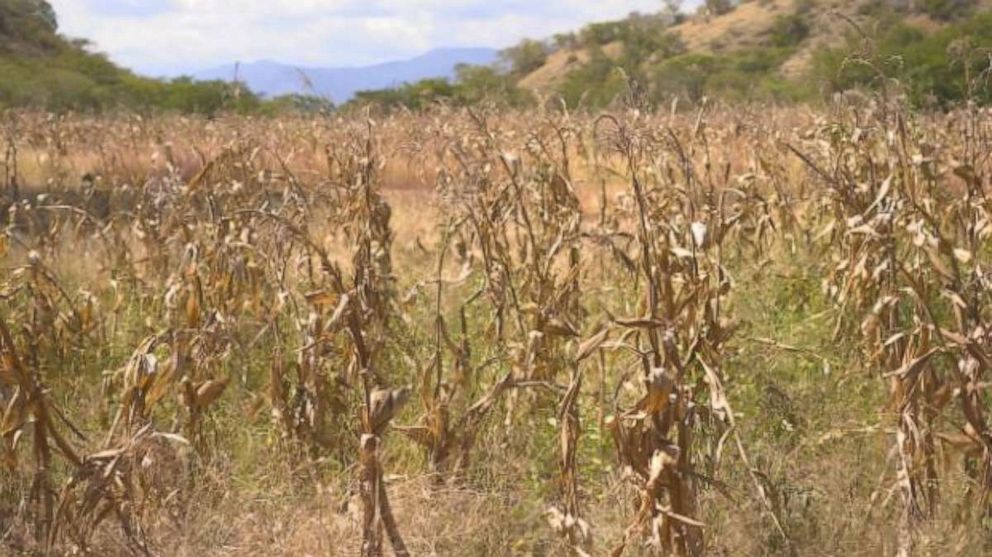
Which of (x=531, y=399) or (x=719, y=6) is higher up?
(x=719, y=6)

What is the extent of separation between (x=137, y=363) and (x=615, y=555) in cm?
130

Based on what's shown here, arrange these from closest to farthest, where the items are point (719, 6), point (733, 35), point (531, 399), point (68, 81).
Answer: point (531, 399) < point (68, 81) < point (733, 35) < point (719, 6)

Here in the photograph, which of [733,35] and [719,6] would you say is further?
[719,6]

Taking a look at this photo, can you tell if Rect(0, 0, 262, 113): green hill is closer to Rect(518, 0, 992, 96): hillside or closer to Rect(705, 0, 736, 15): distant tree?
Rect(518, 0, 992, 96): hillside

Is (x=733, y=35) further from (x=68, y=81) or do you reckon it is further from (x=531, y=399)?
(x=531, y=399)

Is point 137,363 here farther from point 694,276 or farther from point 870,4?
point 870,4

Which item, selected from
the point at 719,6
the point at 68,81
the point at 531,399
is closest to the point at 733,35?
the point at 719,6

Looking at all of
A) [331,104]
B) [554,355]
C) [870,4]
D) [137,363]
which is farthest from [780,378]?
[870,4]

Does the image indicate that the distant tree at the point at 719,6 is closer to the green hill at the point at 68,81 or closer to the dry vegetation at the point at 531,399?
the green hill at the point at 68,81

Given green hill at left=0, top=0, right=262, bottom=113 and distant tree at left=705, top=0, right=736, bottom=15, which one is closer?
green hill at left=0, top=0, right=262, bottom=113

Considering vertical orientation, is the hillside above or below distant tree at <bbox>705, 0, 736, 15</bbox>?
below

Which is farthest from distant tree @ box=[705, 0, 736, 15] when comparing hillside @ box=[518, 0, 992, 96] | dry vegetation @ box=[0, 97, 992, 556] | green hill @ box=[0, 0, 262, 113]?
dry vegetation @ box=[0, 97, 992, 556]

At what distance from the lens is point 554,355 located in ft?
12.3

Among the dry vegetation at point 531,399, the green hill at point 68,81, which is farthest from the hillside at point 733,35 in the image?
the dry vegetation at point 531,399
